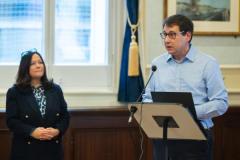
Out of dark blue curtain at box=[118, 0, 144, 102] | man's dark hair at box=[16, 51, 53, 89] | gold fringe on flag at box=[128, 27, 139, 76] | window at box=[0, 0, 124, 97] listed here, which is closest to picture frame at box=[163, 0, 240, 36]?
dark blue curtain at box=[118, 0, 144, 102]

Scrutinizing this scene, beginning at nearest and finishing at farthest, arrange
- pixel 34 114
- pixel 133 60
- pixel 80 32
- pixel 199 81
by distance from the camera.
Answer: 1. pixel 199 81
2. pixel 34 114
3. pixel 133 60
4. pixel 80 32

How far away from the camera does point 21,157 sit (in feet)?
10.1

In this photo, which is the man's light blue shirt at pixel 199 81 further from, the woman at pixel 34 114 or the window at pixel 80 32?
the window at pixel 80 32

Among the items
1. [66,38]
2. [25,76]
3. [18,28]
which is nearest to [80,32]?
[66,38]

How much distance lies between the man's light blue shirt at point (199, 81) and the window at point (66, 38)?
61.2 inches

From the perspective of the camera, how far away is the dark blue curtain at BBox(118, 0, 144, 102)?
4.10m

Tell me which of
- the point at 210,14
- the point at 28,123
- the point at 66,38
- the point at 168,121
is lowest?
the point at 28,123

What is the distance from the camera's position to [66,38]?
14.0 feet

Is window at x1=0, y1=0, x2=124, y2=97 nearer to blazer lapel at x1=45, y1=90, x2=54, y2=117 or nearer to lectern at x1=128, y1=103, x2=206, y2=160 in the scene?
blazer lapel at x1=45, y1=90, x2=54, y2=117

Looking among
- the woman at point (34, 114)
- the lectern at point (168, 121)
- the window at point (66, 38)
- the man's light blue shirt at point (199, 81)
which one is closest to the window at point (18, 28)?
the window at point (66, 38)

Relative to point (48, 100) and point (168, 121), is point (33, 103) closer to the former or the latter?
point (48, 100)

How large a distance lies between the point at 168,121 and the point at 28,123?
4.23 ft

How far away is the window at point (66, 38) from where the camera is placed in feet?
13.6

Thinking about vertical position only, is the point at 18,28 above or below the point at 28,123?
above
